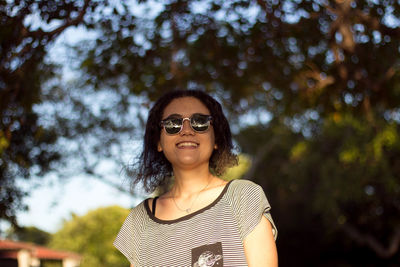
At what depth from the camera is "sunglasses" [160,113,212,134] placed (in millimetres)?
2734

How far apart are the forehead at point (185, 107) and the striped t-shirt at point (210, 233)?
0.49m

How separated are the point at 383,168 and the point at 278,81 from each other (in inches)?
248

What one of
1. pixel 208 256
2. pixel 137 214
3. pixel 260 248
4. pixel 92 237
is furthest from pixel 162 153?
pixel 92 237

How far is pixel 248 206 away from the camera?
2369 millimetres

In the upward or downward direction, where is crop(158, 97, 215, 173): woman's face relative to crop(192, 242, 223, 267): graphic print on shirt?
upward

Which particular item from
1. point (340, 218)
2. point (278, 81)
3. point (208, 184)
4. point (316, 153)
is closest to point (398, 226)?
point (340, 218)

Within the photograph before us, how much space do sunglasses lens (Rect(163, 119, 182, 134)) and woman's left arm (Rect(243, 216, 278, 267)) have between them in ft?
2.28

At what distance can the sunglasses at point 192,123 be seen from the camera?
2.73 metres

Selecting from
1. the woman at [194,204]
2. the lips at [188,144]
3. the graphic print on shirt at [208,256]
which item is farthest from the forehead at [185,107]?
the graphic print on shirt at [208,256]

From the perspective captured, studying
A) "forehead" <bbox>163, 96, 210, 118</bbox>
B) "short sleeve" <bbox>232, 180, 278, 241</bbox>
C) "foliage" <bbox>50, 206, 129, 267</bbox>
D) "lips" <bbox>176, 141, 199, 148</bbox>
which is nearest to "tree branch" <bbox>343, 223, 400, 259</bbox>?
"forehead" <bbox>163, 96, 210, 118</bbox>

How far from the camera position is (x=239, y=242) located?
2301mm

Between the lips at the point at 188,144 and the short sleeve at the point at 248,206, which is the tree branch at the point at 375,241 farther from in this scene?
the short sleeve at the point at 248,206

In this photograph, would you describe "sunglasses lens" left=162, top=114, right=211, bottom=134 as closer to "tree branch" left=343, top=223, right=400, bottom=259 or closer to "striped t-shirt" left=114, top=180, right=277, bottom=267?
"striped t-shirt" left=114, top=180, right=277, bottom=267

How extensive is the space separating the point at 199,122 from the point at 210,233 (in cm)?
63
